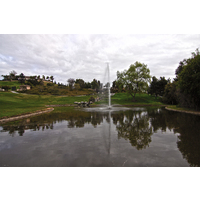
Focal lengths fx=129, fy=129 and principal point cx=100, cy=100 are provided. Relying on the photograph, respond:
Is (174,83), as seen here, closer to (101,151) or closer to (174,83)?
(174,83)

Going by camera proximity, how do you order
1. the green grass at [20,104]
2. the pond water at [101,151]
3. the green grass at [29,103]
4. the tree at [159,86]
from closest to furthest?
the pond water at [101,151] → the green grass at [20,104] → the green grass at [29,103] → the tree at [159,86]

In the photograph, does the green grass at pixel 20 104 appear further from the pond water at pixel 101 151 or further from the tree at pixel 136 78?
the tree at pixel 136 78

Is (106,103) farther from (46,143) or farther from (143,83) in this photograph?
(46,143)

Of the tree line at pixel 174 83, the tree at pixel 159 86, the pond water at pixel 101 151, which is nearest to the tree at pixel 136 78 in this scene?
the tree line at pixel 174 83

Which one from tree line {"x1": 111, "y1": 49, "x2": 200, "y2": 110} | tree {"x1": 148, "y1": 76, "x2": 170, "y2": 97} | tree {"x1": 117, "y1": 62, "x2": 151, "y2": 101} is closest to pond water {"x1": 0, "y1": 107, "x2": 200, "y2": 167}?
tree line {"x1": 111, "y1": 49, "x2": 200, "y2": 110}

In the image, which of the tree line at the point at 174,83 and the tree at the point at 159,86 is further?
the tree at the point at 159,86

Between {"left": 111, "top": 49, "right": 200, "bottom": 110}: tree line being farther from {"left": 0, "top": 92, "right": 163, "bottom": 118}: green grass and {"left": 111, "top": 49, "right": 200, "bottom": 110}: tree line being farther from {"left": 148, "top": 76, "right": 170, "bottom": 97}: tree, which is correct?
{"left": 0, "top": 92, "right": 163, "bottom": 118}: green grass

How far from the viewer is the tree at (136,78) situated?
4966 cm

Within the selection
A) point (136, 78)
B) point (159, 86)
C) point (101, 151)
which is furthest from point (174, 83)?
point (101, 151)

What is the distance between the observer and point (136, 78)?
51.0m

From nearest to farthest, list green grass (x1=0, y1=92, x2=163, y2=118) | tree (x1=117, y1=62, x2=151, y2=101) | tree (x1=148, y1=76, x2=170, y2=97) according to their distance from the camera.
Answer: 1. green grass (x1=0, y1=92, x2=163, y2=118)
2. tree (x1=117, y1=62, x2=151, y2=101)
3. tree (x1=148, y1=76, x2=170, y2=97)

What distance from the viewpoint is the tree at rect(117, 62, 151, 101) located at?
4966 centimetres

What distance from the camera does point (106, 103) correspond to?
1607 inches

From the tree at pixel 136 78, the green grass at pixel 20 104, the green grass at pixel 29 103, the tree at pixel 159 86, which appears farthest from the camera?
the tree at pixel 159 86
